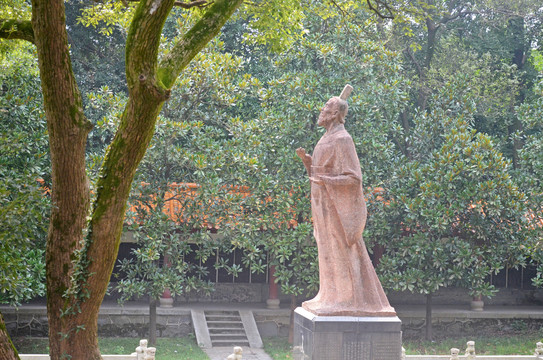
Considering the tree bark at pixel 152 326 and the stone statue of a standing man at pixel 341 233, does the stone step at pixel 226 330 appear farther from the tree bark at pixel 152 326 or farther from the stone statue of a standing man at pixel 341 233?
the stone statue of a standing man at pixel 341 233

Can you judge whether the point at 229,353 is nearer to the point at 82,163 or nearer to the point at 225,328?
the point at 225,328

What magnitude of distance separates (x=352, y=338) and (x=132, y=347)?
879 cm

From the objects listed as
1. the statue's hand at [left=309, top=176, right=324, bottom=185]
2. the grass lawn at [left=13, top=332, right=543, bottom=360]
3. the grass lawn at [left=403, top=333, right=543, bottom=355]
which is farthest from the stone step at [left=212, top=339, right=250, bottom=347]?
the statue's hand at [left=309, top=176, right=324, bottom=185]

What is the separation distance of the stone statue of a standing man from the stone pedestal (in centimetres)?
14

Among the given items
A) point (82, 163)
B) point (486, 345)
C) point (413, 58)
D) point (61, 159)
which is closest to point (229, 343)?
point (486, 345)

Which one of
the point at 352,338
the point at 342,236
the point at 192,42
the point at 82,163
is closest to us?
the point at 82,163

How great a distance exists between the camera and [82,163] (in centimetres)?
606

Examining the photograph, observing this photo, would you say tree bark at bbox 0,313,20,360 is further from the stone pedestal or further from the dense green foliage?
the dense green foliage

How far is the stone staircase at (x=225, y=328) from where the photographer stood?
1559 cm

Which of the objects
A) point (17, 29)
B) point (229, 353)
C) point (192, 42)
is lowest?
point (229, 353)

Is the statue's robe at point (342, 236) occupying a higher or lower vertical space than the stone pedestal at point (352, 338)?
higher

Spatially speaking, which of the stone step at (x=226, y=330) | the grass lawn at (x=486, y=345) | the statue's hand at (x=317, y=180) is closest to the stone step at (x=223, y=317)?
the stone step at (x=226, y=330)

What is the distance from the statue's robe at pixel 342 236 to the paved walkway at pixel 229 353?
6928mm

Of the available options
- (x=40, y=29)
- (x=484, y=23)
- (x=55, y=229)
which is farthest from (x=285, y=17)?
(x=484, y=23)
